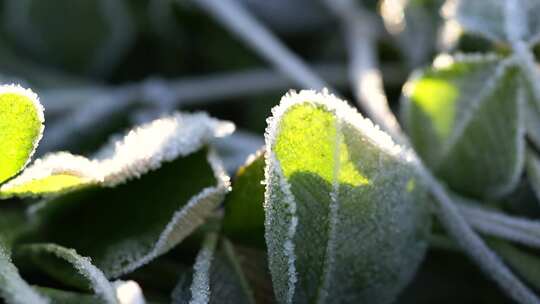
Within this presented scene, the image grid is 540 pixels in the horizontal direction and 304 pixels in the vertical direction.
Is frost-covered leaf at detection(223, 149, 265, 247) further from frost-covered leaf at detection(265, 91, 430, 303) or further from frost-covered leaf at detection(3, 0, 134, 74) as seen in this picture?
frost-covered leaf at detection(3, 0, 134, 74)

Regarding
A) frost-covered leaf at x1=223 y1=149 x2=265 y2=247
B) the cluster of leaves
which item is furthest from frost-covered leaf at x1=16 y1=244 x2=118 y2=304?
frost-covered leaf at x1=223 y1=149 x2=265 y2=247

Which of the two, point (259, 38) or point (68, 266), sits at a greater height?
point (259, 38)

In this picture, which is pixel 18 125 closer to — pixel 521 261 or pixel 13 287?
pixel 13 287

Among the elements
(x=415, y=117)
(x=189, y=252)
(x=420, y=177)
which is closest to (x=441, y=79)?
(x=415, y=117)

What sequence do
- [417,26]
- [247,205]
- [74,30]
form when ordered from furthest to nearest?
[74,30] < [417,26] < [247,205]

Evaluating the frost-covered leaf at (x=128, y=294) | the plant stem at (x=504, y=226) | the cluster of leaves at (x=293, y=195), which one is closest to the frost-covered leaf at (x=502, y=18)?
the cluster of leaves at (x=293, y=195)

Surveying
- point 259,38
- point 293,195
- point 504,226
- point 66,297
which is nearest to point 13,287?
point 66,297

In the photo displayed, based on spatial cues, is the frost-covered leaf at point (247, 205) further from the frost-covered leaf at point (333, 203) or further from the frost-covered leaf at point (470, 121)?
the frost-covered leaf at point (470, 121)
